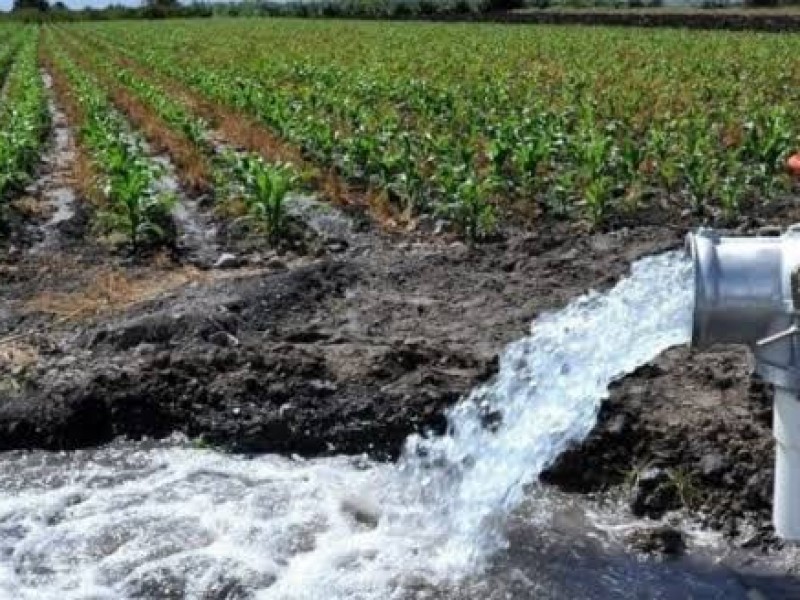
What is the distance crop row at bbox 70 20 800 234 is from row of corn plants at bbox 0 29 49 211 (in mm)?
2925

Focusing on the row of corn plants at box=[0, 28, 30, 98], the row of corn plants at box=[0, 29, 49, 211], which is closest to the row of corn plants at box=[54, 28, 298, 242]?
the row of corn plants at box=[0, 29, 49, 211]

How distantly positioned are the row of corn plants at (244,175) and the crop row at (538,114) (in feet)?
3.21

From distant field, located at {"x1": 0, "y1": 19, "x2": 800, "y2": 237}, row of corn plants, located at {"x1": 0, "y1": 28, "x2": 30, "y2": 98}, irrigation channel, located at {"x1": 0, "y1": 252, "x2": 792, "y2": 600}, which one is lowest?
irrigation channel, located at {"x1": 0, "y1": 252, "x2": 792, "y2": 600}

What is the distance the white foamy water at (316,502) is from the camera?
519cm

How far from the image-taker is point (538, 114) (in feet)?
48.3

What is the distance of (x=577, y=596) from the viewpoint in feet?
16.6

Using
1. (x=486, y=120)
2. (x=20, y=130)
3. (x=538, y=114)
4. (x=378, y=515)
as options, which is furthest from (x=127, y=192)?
(x=486, y=120)

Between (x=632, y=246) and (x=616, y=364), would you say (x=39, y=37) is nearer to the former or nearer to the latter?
(x=632, y=246)

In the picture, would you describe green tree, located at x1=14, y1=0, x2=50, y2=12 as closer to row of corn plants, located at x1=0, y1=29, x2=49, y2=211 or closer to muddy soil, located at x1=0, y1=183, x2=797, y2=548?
row of corn plants, located at x1=0, y1=29, x2=49, y2=211

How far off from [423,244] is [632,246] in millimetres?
1764

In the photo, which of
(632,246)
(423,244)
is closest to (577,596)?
(632,246)

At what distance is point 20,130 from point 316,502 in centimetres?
1065

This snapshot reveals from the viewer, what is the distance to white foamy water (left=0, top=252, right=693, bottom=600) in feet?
17.0

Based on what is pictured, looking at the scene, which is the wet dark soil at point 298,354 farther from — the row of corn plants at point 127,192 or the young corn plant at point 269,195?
the row of corn plants at point 127,192
